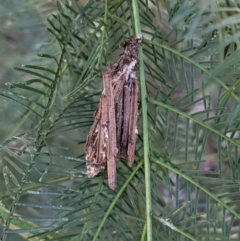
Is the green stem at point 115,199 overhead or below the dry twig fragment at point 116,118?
below

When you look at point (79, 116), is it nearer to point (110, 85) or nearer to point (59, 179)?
point (110, 85)

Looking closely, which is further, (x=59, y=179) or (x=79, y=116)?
(x=59, y=179)

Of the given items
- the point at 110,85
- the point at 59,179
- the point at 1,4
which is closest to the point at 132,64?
the point at 110,85

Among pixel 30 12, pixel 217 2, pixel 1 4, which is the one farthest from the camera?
pixel 30 12

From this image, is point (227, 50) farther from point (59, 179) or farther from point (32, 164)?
point (59, 179)

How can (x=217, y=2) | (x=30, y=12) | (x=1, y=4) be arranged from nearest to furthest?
(x=217, y=2) < (x=1, y=4) < (x=30, y=12)

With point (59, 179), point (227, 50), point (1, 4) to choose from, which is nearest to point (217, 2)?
point (227, 50)

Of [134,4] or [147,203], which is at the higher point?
[134,4]

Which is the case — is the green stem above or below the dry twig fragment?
below

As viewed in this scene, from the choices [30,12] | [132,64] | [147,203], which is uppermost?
[30,12]
